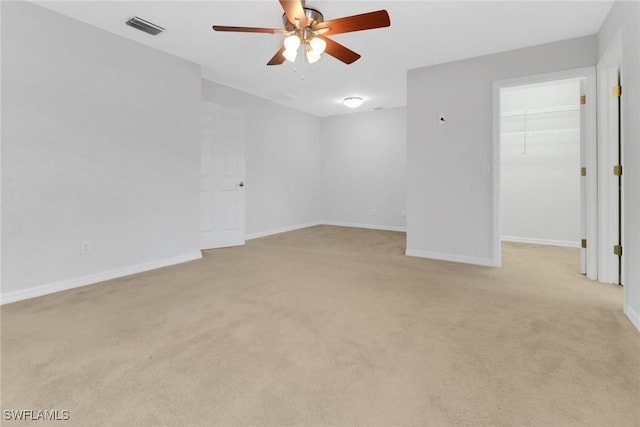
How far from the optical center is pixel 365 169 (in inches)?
275

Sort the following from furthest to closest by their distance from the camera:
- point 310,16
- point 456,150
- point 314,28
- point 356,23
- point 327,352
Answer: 1. point 456,150
2. point 310,16
3. point 314,28
4. point 356,23
5. point 327,352

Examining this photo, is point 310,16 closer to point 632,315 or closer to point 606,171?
point 606,171

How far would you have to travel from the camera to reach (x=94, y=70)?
3094 millimetres

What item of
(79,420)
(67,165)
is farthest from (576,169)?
(67,165)

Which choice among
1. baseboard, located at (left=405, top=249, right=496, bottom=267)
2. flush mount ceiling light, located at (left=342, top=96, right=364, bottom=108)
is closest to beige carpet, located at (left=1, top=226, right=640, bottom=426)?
baseboard, located at (left=405, top=249, right=496, bottom=267)

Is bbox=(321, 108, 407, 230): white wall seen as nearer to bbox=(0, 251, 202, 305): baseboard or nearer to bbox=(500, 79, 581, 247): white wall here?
bbox=(500, 79, 581, 247): white wall

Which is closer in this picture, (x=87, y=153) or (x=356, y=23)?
(x=356, y=23)

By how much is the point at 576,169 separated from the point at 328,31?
455cm

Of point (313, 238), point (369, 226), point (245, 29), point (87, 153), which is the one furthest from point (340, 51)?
point (369, 226)

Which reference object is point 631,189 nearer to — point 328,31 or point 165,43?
point 328,31

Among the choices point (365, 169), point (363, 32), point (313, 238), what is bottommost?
point (313, 238)

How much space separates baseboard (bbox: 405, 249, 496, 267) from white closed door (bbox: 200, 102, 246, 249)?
2.72 metres

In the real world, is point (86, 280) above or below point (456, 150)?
below

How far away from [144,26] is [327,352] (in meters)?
3.42
